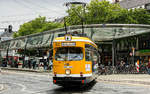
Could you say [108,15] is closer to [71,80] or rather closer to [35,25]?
[35,25]

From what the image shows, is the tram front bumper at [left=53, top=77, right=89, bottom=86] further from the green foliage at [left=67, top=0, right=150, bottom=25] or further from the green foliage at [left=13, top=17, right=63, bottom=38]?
the green foliage at [left=13, top=17, right=63, bottom=38]

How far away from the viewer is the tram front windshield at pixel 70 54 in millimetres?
14512

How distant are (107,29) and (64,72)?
18.1 metres

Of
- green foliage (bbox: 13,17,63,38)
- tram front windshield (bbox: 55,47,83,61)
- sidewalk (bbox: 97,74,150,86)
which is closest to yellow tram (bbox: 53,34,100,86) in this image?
tram front windshield (bbox: 55,47,83,61)

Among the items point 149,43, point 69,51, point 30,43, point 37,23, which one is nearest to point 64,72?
point 69,51

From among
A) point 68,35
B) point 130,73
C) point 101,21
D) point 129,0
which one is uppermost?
point 129,0

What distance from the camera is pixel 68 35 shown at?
1500cm

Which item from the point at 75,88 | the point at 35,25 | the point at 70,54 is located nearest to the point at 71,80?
the point at 70,54

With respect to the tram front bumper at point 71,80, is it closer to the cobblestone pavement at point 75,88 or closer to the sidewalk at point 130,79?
the cobblestone pavement at point 75,88

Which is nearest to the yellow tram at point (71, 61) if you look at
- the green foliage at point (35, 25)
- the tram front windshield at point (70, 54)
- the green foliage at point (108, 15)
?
the tram front windshield at point (70, 54)

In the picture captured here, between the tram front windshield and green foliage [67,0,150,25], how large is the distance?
110 ft

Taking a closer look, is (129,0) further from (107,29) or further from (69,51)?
(69,51)

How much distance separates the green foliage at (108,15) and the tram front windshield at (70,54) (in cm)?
3357

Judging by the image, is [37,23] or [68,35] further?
[37,23]
